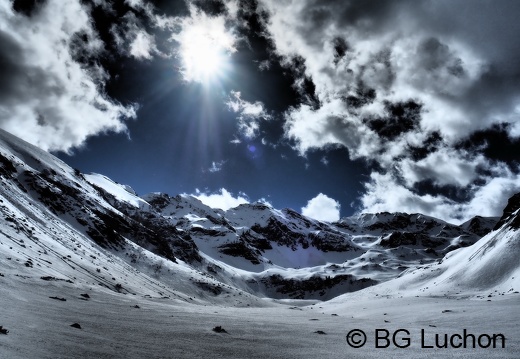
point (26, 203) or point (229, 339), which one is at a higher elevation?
point (26, 203)

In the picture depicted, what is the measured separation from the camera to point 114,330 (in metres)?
10.9

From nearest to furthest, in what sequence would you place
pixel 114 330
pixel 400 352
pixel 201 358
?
1. pixel 201 358
2. pixel 400 352
3. pixel 114 330

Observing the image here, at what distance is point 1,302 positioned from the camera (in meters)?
12.1

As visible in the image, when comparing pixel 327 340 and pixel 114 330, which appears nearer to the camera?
pixel 114 330

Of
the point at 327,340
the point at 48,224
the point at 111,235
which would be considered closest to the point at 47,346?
the point at 327,340

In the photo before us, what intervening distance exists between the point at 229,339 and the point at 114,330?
12.8 ft

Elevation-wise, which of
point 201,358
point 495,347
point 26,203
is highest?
point 26,203

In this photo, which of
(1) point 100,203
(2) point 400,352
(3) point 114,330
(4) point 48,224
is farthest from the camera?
(1) point 100,203

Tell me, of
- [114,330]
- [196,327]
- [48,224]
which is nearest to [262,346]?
[196,327]

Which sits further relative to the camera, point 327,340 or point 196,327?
point 196,327

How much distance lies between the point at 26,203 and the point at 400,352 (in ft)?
242

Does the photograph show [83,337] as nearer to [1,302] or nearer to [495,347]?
[1,302]

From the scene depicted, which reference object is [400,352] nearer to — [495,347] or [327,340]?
[327,340]

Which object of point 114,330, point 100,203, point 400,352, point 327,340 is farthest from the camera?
point 100,203
